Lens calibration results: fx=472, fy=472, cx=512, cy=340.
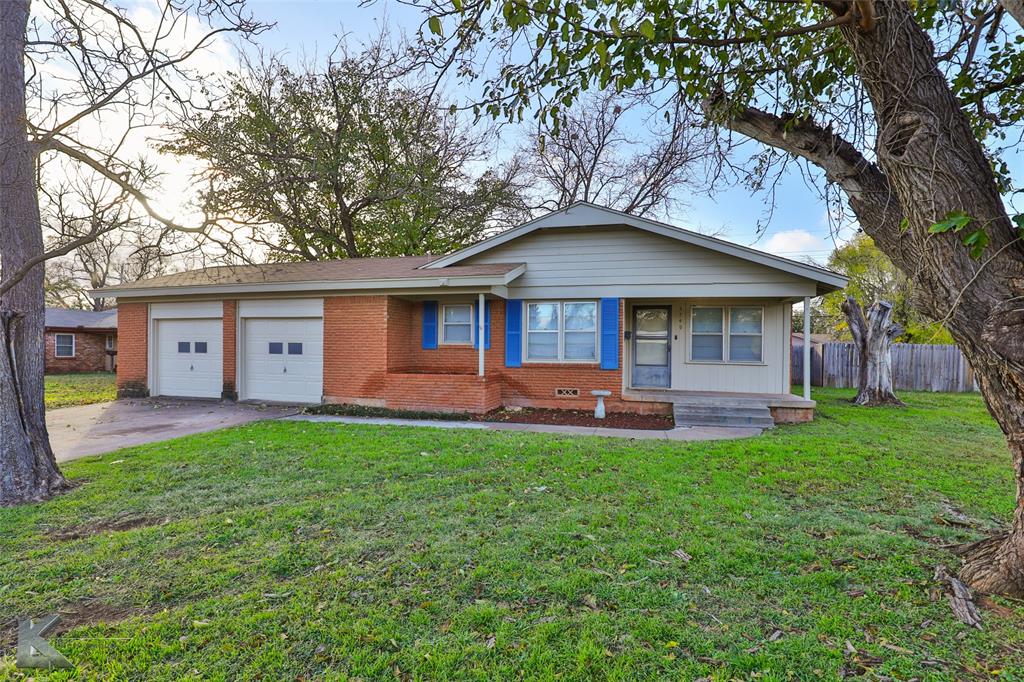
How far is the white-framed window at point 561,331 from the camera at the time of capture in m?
10.7

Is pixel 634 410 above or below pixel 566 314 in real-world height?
below

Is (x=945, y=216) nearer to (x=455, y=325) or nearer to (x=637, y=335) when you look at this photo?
(x=637, y=335)

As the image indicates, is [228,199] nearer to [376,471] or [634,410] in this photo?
[376,471]

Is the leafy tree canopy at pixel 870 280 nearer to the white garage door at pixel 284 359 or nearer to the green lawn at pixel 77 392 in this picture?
the white garage door at pixel 284 359

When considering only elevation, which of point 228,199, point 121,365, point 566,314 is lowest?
point 121,365

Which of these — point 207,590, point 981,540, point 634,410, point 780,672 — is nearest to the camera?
point 780,672

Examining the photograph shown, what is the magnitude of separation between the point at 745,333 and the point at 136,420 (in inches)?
509

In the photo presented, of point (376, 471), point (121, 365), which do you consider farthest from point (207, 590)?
point (121, 365)

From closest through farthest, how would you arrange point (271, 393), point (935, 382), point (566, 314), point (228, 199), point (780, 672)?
point (780, 672), point (228, 199), point (566, 314), point (271, 393), point (935, 382)

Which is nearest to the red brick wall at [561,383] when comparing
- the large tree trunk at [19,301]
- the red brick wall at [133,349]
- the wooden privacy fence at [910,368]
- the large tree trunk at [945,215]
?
the large tree trunk at [945,215]

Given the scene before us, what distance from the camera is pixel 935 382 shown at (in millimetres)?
15398

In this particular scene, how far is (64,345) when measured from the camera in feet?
70.7

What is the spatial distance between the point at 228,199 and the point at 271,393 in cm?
664

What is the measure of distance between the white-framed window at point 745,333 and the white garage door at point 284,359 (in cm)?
965
